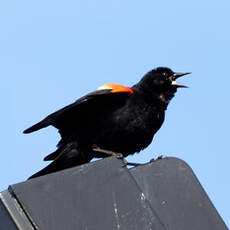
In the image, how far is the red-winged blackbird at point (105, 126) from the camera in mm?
5910

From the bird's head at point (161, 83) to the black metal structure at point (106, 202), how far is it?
3282mm

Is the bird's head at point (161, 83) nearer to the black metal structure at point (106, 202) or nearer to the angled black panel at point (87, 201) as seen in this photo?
the black metal structure at point (106, 202)

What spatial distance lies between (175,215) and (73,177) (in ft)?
1.94

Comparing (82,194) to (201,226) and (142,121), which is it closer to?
(201,226)

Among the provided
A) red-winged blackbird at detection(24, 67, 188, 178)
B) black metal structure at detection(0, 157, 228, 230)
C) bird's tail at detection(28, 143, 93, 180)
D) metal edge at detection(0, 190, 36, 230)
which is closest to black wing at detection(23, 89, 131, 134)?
red-winged blackbird at detection(24, 67, 188, 178)

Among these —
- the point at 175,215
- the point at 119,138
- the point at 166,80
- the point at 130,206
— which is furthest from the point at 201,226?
the point at 166,80

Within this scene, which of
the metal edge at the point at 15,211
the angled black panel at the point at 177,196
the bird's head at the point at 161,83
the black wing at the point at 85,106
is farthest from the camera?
the bird's head at the point at 161,83

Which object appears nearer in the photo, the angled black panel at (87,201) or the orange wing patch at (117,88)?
the angled black panel at (87,201)

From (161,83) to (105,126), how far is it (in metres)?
1.08

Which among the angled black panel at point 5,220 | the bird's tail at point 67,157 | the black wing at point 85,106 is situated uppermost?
the angled black panel at point 5,220

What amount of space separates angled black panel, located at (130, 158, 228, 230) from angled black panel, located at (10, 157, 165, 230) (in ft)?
0.76

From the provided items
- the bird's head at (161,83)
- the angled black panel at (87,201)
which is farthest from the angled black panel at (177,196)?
the bird's head at (161,83)

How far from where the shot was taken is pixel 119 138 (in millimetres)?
5926

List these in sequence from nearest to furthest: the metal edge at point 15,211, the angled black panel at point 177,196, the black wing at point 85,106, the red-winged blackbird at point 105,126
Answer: the metal edge at point 15,211
the angled black panel at point 177,196
the black wing at point 85,106
the red-winged blackbird at point 105,126
